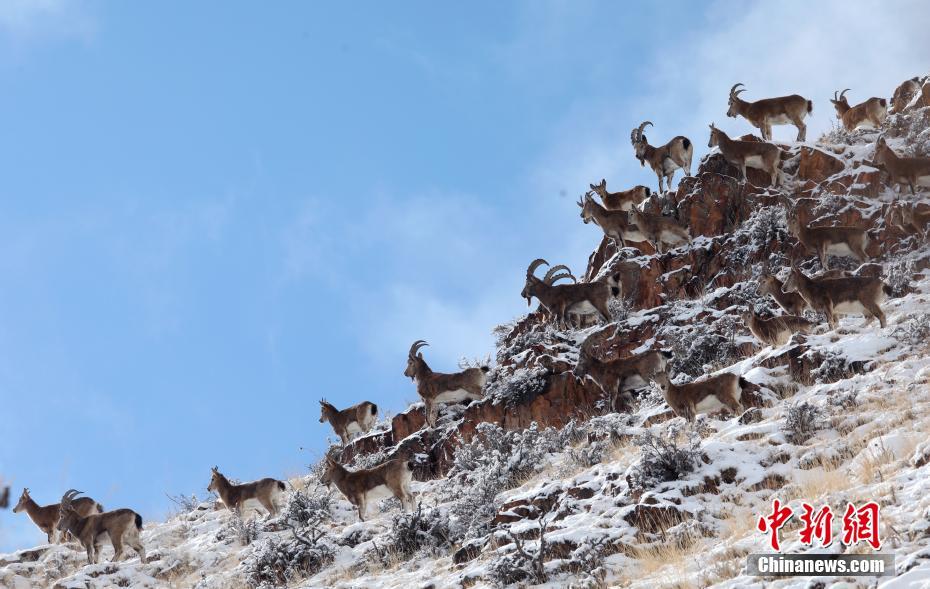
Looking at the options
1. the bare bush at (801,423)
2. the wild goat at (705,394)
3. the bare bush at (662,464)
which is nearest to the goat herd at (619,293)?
the wild goat at (705,394)

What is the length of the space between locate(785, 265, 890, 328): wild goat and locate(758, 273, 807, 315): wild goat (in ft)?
3.09

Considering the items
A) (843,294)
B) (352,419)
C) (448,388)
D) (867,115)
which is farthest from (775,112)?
(352,419)

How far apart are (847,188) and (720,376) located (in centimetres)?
969

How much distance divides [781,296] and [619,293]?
4.14m

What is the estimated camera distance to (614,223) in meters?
24.3

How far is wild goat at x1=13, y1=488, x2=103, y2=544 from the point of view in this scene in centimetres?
2223

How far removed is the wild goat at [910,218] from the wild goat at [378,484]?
39.1 ft

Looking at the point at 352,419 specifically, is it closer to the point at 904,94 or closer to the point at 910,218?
the point at 910,218

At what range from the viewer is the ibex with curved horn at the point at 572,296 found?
22438mm

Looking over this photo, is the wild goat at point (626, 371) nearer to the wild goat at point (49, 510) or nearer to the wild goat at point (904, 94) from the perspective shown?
the wild goat at point (49, 510)

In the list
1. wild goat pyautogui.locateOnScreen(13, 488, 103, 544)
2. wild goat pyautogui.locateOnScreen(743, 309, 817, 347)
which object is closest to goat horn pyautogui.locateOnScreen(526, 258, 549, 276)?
wild goat pyautogui.locateOnScreen(743, 309, 817, 347)

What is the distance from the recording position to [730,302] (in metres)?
21.1

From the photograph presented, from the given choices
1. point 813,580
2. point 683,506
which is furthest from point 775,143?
point 813,580

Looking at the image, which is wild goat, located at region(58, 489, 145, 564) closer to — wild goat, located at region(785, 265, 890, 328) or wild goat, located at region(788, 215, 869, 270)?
wild goat, located at region(785, 265, 890, 328)
